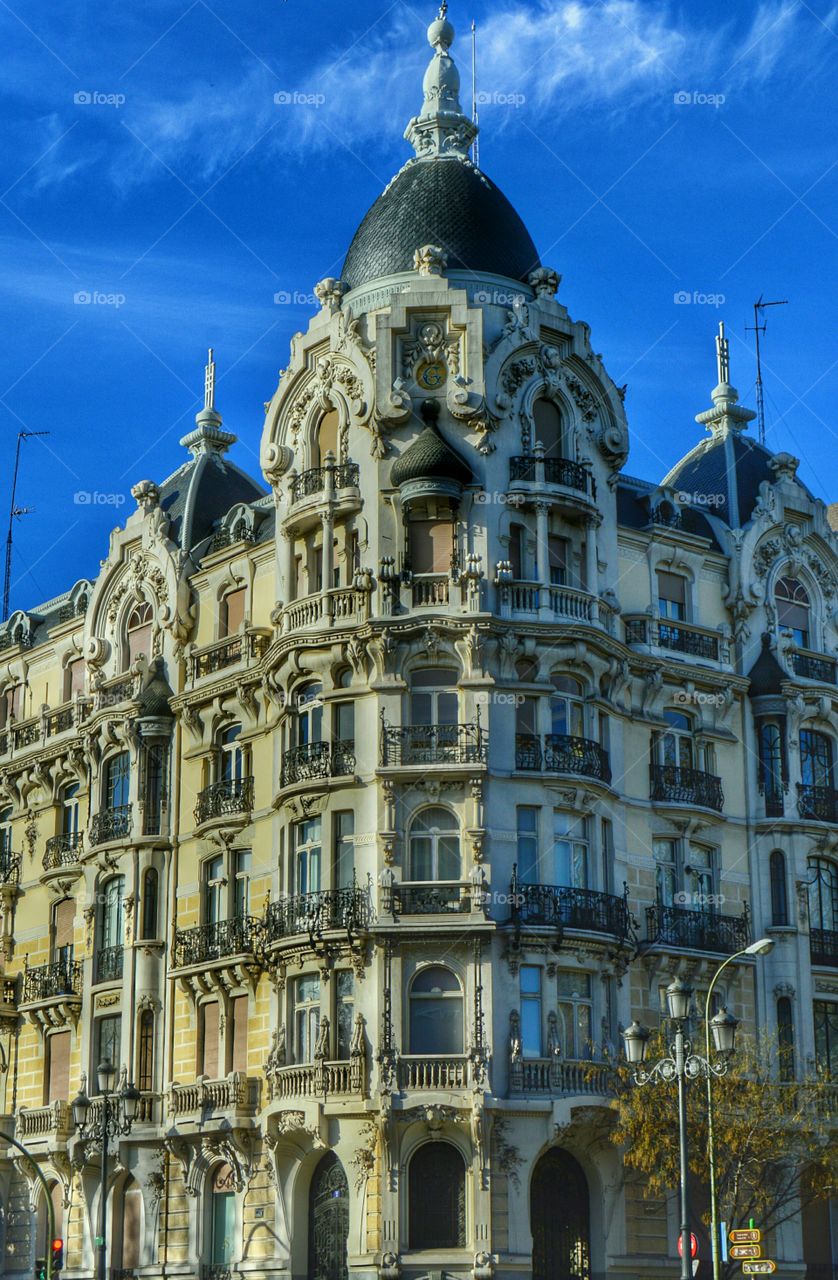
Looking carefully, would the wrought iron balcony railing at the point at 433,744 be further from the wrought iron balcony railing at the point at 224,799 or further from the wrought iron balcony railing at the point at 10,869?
the wrought iron balcony railing at the point at 10,869

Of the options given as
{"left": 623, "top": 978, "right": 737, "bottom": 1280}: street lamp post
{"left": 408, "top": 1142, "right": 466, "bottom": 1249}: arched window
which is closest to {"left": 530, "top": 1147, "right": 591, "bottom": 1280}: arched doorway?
{"left": 408, "top": 1142, "right": 466, "bottom": 1249}: arched window

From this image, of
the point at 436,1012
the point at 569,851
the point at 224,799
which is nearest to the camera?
the point at 436,1012

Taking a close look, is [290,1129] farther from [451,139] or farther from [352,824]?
[451,139]

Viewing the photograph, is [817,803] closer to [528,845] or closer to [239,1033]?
[528,845]

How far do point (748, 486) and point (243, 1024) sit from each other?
22003 mm

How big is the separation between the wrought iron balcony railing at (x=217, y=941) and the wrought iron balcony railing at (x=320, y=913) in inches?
41.1

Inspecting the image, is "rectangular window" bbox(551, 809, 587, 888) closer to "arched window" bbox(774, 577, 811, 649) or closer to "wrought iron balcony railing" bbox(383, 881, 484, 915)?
"wrought iron balcony railing" bbox(383, 881, 484, 915)

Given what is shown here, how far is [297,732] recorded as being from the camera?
58.1 metres

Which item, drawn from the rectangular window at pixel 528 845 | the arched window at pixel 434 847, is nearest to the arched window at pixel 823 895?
the rectangular window at pixel 528 845

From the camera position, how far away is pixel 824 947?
61188mm

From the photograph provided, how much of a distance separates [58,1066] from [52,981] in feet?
8.40

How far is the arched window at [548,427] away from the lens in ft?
194

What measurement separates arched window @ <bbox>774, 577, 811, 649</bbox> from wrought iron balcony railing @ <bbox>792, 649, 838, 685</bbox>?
0.58m

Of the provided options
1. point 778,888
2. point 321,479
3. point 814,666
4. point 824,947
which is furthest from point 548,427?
point 824,947
